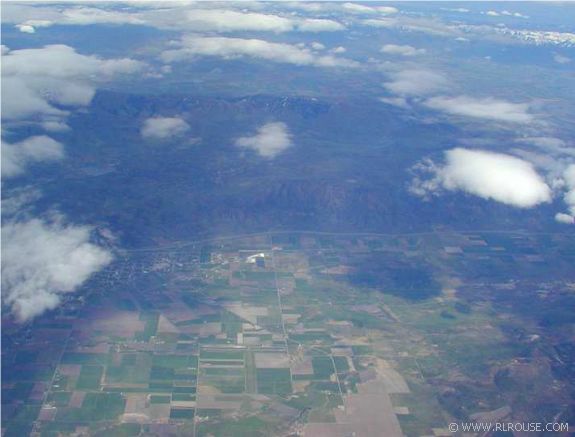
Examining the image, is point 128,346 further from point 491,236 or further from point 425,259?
point 491,236

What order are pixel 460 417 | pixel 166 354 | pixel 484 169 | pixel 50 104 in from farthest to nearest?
pixel 50 104 → pixel 484 169 → pixel 166 354 → pixel 460 417

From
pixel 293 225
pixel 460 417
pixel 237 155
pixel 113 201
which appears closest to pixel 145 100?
pixel 237 155

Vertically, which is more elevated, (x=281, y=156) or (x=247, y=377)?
(x=247, y=377)

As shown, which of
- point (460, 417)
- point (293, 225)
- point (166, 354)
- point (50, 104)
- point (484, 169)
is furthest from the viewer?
point (50, 104)

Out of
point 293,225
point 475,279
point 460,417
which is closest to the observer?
point 460,417

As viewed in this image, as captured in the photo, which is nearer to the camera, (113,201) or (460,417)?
(460,417)

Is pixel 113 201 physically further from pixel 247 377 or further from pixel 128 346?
pixel 247 377

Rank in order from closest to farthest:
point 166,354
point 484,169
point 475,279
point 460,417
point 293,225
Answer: point 460,417
point 166,354
point 475,279
point 293,225
point 484,169

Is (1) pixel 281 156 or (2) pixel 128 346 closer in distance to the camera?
(2) pixel 128 346

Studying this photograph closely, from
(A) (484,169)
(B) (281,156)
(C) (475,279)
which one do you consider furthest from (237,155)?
(C) (475,279)
